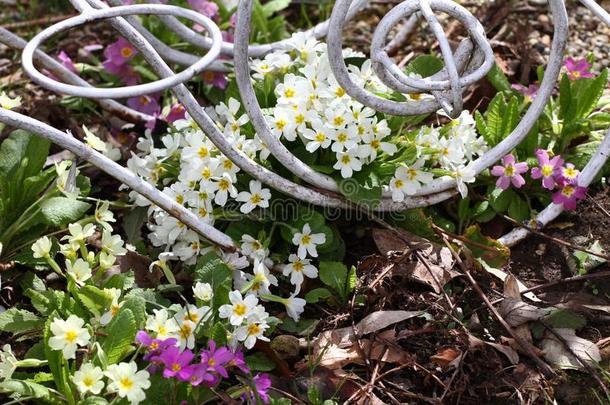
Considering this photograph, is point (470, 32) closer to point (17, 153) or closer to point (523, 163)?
point (523, 163)

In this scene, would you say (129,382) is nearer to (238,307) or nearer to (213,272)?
(238,307)

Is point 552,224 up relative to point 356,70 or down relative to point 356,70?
down

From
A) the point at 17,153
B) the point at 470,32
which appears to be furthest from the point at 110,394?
the point at 470,32

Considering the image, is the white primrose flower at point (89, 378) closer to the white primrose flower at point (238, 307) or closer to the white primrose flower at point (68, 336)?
the white primrose flower at point (68, 336)

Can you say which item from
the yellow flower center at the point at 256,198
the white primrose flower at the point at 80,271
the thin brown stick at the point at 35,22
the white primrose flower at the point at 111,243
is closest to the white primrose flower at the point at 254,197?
the yellow flower center at the point at 256,198

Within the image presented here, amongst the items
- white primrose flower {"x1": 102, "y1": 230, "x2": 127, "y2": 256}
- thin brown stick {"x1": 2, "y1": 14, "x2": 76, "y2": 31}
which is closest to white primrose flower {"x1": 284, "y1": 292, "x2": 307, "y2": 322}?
white primrose flower {"x1": 102, "y1": 230, "x2": 127, "y2": 256}

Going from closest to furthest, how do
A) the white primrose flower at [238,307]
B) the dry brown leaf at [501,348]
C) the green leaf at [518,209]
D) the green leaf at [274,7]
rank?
the white primrose flower at [238,307]
the dry brown leaf at [501,348]
the green leaf at [518,209]
the green leaf at [274,7]

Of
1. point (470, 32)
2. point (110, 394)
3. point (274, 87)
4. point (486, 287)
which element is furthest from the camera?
point (274, 87)
